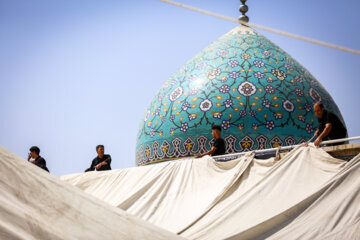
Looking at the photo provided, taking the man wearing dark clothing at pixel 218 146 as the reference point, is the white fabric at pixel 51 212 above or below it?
below

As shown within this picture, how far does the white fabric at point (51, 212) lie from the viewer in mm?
2148

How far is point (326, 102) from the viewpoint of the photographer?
916 centimetres

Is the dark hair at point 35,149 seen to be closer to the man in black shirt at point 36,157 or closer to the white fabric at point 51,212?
the man in black shirt at point 36,157


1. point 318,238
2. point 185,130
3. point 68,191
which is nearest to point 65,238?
point 68,191

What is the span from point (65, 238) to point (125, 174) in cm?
413

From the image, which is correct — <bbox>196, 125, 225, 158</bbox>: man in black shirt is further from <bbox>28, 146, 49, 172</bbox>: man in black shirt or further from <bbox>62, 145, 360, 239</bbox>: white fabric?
<bbox>28, 146, 49, 172</bbox>: man in black shirt

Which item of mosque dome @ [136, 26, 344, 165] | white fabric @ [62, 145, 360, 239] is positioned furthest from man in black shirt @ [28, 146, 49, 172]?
mosque dome @ [136, 26, 344, 165]

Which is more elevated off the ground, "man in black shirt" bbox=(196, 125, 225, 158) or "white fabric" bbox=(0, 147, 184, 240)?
"man in black shirt" bbox=(196, 125, 225, 158)

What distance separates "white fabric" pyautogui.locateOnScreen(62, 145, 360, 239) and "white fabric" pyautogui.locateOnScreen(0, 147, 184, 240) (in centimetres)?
211

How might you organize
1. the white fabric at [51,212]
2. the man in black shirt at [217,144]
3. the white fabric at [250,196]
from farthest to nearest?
the man in black shirt at [217,144]
the white fabric at [250,196]
the white fabric at [51,212]

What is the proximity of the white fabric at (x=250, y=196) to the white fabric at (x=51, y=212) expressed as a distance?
6.93 feet

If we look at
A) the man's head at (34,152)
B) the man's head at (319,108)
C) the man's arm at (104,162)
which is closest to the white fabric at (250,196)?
the man's head at (319,108)

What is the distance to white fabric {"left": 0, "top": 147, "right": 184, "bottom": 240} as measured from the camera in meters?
2.15

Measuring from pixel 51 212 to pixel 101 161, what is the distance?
4884mm
